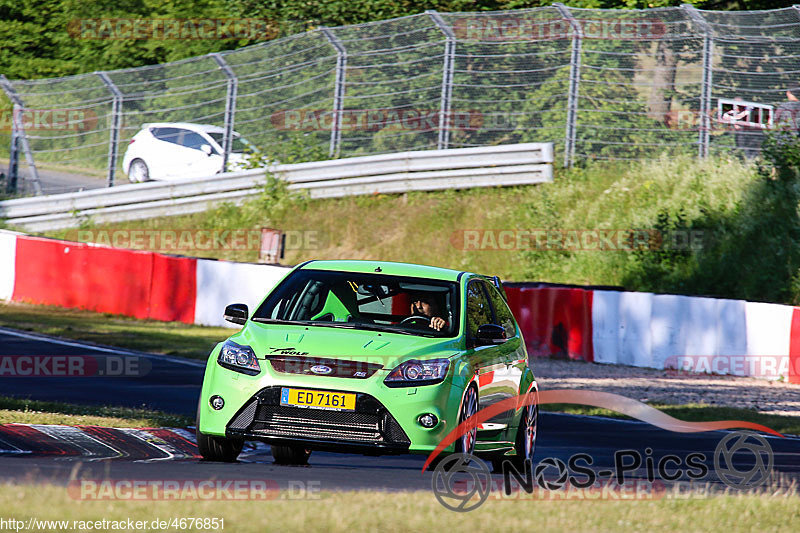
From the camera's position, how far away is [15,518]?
210 inches

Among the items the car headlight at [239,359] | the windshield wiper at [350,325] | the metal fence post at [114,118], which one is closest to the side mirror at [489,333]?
the windshield wiper at [350,325]

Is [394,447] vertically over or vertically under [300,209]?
under

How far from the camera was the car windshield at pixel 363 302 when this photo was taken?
8.72 meters

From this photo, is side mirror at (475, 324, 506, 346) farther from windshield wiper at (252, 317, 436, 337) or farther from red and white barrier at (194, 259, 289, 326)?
red and white barrier at (194, 259, 289, 326)

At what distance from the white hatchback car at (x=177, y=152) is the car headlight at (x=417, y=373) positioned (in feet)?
68.4

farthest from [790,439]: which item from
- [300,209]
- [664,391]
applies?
[300,209]

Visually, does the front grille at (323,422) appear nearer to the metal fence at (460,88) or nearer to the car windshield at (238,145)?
the metal fence at (460,88)

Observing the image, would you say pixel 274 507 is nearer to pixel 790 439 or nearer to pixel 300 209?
pixel 790 439

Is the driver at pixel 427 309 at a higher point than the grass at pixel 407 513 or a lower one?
higher

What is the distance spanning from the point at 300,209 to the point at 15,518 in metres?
22.9

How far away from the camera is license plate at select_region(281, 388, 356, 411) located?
769 cm

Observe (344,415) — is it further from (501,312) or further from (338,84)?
(338,84)

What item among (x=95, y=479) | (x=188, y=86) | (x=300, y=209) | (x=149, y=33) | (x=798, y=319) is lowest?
(x=95, y=479)

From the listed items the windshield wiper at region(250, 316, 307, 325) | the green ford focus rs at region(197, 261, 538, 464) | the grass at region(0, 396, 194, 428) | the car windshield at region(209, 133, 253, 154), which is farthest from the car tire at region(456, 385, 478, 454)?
the car windshield at region(209, 133, 253, 154)
